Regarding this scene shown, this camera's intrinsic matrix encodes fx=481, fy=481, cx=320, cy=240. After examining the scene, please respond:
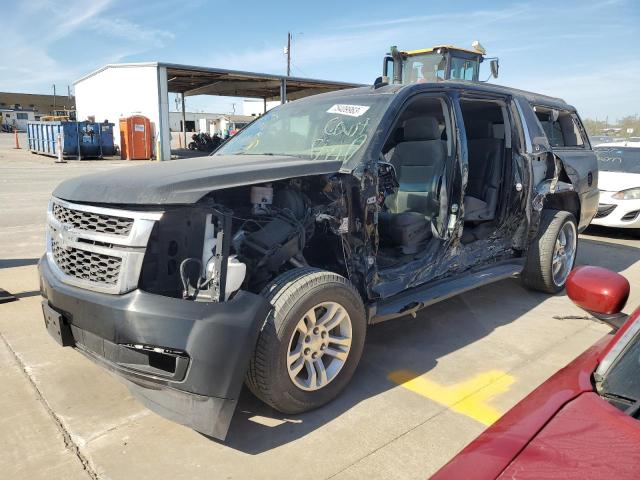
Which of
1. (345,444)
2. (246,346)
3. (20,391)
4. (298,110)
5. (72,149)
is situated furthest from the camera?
(72,149)

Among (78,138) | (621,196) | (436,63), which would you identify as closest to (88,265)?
(621,196)

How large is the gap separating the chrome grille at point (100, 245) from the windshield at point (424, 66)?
11.4 meters

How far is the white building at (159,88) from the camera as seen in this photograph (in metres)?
23.1

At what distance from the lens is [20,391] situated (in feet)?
9.96

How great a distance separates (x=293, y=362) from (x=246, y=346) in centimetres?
48

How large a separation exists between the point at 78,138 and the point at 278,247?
24222mm

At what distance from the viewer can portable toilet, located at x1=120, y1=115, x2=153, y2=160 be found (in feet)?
78.6

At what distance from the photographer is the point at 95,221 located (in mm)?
2580

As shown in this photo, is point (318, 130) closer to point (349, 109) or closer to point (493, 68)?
point (349, 109)

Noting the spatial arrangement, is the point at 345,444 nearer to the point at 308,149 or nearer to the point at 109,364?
the point at 109,364

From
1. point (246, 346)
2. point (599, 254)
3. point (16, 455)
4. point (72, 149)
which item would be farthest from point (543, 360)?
point (72, 149)

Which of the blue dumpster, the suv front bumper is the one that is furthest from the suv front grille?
the blue dumpster

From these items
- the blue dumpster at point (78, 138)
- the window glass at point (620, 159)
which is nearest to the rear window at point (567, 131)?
the window glass at point (620, 159)

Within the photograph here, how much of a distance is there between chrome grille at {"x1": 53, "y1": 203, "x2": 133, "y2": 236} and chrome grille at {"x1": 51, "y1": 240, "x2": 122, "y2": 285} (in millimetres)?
132
